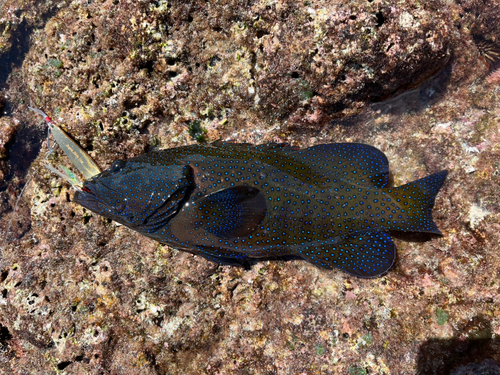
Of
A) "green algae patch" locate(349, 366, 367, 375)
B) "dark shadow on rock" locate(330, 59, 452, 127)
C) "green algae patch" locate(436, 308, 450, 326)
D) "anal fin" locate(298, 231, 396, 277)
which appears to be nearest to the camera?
"green algae patch" locate(349, 366, 367, 375)

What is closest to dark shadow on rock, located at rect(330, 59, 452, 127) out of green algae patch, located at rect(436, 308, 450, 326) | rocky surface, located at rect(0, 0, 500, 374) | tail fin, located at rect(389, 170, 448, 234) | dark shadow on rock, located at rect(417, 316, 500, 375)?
rocky surface, located at rect(0, 0, 500, 374)

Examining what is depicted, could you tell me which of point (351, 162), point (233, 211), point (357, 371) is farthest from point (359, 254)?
point (233, 211)

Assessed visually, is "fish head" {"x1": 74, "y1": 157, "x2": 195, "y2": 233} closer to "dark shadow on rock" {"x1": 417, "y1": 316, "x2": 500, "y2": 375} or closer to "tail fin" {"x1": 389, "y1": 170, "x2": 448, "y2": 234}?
"tail fin" {"x1": 389, "y1": 170, "x2": 448, "y2": 234}

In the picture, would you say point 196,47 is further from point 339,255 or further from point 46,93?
point 339,255

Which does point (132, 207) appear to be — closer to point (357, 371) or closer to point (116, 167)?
point (116, 167)

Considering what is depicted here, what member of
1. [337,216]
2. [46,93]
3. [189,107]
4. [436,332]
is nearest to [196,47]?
[189,107]

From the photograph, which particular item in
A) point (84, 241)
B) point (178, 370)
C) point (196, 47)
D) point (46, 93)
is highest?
point (46, 93)
